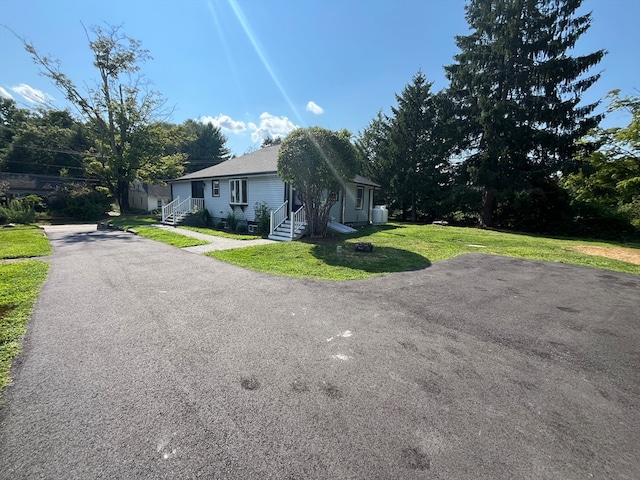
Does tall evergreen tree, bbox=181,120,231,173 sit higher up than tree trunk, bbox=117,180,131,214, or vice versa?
tall evergreen tree, bbox=181,120,231,173

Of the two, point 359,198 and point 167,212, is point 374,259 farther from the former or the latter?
point 167,212

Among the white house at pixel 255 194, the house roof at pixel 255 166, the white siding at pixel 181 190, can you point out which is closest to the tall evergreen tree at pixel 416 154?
the white house at pixel 255 194

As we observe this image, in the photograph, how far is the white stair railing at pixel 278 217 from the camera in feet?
38.6

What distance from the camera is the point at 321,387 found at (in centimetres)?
249

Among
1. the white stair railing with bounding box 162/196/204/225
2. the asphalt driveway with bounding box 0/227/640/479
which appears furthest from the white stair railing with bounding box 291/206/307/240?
the white stair railing with bounding box 162/196/204/225

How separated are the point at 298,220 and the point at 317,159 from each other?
9.74 feet

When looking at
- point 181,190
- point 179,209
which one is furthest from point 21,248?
point 181,190

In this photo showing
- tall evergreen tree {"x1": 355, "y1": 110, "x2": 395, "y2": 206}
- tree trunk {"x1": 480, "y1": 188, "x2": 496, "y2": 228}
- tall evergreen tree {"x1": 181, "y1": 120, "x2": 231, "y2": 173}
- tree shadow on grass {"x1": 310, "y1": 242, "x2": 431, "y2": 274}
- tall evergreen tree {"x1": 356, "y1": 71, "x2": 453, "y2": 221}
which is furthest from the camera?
tall evergreen tree {"x1": 181, "y1": 120, "x2": 231, "y2": 173}

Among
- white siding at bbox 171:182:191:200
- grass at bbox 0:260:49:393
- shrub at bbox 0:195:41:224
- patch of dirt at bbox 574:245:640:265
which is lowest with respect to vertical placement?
grass at bbox 0:260:49:393

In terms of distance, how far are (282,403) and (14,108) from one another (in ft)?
200

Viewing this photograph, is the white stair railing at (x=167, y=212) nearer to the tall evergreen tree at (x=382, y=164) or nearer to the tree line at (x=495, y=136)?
the tree line at (x=495, y=136)

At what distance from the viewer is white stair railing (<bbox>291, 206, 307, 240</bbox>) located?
11000 mm

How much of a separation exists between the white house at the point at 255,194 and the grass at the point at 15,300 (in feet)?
25.0

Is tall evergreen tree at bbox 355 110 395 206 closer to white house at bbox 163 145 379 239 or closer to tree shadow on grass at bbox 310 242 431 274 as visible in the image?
white house at bbox 163 145 379 239
